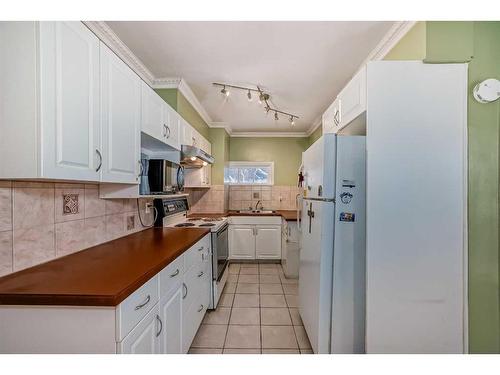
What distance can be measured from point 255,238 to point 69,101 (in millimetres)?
3456

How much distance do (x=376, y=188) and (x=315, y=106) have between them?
94.3 inches

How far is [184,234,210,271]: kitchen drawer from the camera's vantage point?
70.8 inches

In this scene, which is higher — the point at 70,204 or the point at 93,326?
the point at 70,204

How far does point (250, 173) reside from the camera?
5004 millimetres

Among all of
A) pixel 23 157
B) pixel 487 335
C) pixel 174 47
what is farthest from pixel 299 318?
pixel 174 47

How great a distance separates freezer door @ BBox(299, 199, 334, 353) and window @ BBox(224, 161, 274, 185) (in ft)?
10.1

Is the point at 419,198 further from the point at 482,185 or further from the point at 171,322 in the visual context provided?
the point at 171,322

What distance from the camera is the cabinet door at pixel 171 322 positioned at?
4.34 feet

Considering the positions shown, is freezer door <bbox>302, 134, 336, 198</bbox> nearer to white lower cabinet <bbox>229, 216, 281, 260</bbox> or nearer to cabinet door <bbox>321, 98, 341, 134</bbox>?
cabinet door <bbox>321, 98, 341, 134</bbox>

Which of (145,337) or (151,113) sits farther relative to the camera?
(151,113)

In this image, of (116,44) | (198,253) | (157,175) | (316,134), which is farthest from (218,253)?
(316,134)

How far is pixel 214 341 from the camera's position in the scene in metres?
2.00
